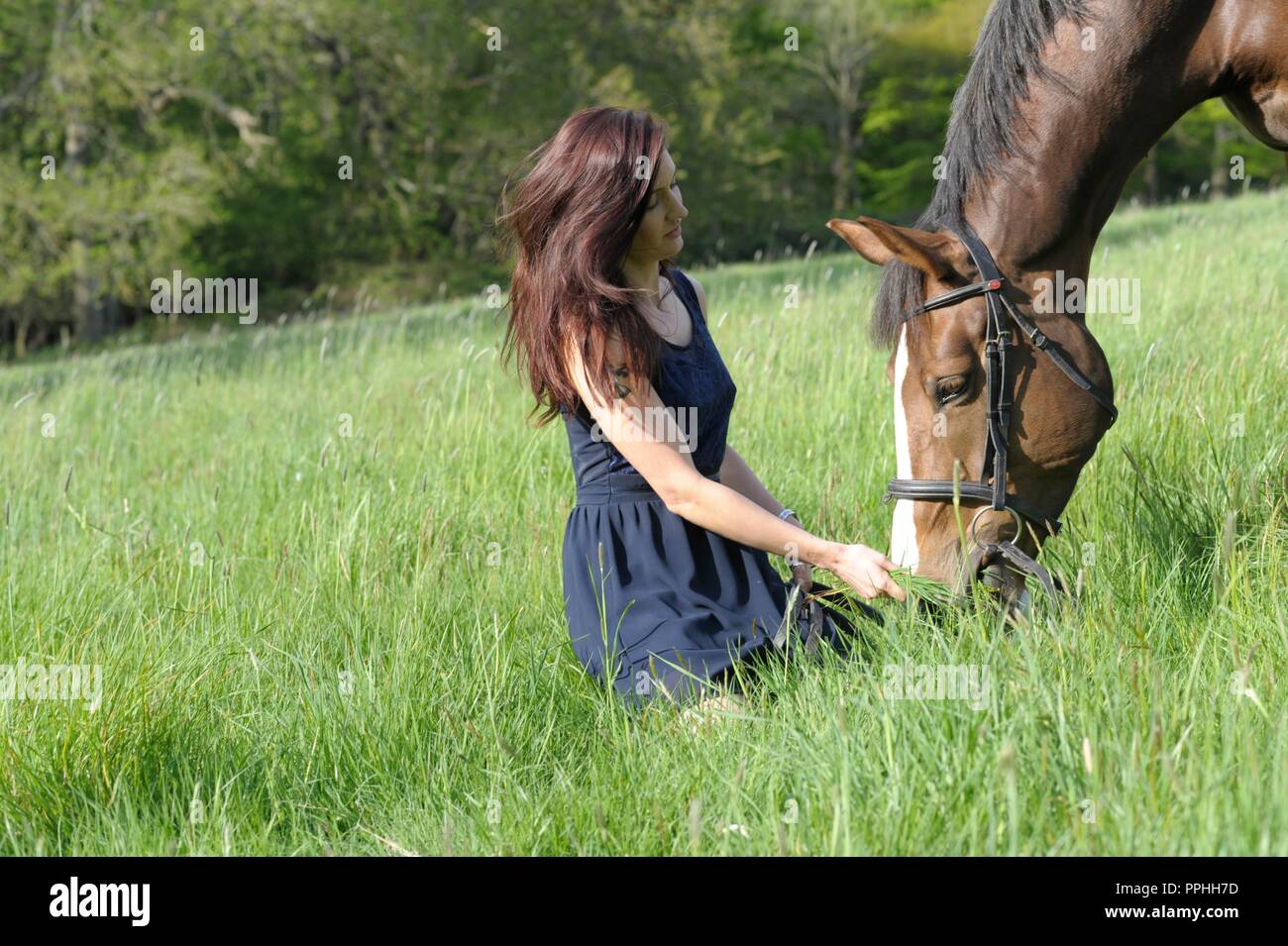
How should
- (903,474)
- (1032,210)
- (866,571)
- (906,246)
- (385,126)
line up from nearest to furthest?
(866,571)
(906,246)
(903,474)
(1032,210)
(385,126)

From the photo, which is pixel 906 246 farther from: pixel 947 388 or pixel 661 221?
pixel 661 221

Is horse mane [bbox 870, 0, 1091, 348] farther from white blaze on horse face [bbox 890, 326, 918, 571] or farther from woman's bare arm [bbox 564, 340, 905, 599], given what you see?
woman's bare arm [bbox 564, 340, 905, 599]

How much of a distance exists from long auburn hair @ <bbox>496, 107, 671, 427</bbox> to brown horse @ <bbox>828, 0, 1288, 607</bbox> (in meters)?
0.61

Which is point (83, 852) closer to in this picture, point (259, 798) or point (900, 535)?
A: point (259, 798)

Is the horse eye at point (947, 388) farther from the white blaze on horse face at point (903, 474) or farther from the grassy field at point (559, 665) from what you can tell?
the grassy field at point (559, 665)

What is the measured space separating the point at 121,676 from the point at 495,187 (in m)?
25.0

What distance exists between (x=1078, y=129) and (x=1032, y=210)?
263 mm

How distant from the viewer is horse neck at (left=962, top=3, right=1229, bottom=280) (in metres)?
3.08

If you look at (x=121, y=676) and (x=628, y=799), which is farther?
(x=121, y=676)

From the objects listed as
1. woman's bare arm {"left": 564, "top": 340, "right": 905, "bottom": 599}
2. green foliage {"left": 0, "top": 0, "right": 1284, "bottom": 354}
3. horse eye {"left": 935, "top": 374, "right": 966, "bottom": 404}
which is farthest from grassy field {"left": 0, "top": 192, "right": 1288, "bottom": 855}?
green foliage {"left": 0, "top": 0, "right": 1284, "bottom": 354}

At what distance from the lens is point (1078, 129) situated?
10.2ft

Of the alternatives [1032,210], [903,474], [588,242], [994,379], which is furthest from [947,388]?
[588,242]

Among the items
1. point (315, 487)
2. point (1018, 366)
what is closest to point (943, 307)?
point (1018, 366)

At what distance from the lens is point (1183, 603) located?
289 centimetres
